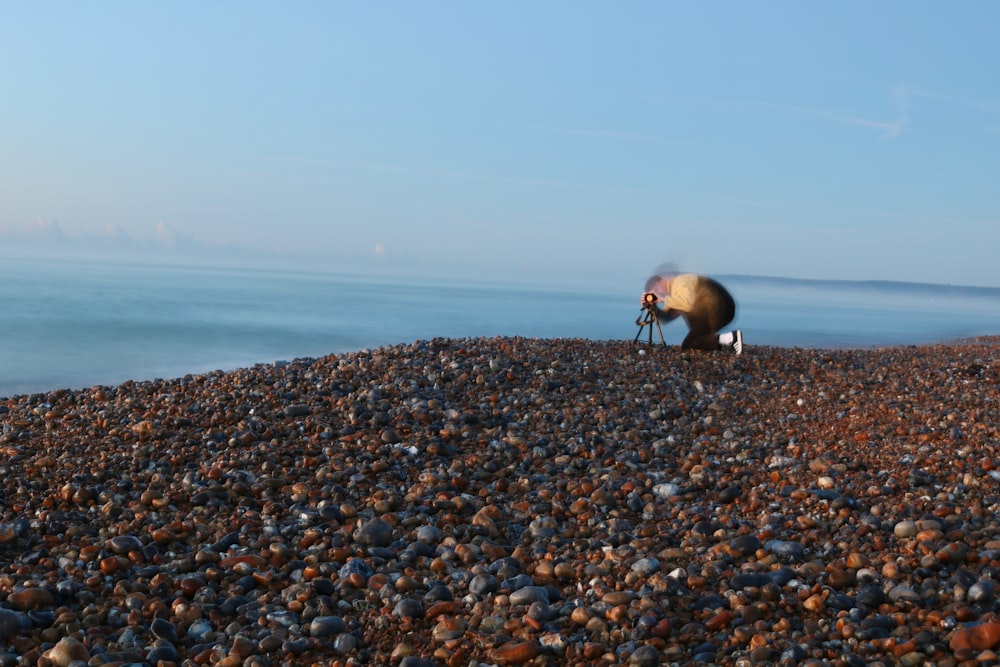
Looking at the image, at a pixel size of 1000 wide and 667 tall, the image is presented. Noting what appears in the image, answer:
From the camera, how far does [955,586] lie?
4.32 metres

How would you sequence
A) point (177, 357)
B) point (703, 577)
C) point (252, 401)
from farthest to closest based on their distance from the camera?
point (177, 357) → point (252, 401) → point (703, 577)

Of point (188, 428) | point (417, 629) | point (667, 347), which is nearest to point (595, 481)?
point (417, 629)

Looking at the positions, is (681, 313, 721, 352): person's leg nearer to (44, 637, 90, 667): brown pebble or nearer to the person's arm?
the person's arm

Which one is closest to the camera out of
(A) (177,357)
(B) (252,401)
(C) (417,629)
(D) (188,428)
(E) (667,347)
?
(C) (417,629)

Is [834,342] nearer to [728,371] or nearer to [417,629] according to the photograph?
[728,371]

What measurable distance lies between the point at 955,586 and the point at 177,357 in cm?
2174

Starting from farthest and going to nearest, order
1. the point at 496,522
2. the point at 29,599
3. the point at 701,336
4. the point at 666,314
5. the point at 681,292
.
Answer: the point at 666,314 < the point at 681,292 < the point at 701,336 < the point at 496,522 < the point at 29,599

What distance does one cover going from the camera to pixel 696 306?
11922mm

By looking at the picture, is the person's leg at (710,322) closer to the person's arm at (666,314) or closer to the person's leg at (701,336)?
the person's leg at (701,336)

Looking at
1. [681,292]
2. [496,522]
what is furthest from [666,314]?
[496,522]

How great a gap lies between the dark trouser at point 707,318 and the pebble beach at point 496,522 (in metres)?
2.34

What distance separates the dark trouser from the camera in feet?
38.8

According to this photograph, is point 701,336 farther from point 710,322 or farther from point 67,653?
point 67,653

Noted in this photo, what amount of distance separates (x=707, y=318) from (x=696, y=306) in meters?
Answer: 0.23
